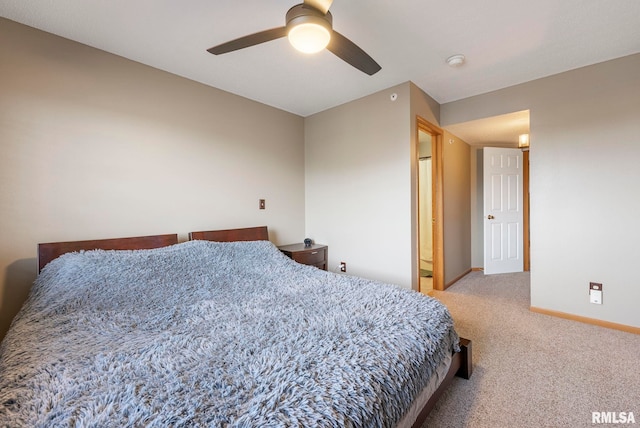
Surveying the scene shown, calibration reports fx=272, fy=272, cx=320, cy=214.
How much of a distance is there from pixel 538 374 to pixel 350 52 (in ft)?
7.71

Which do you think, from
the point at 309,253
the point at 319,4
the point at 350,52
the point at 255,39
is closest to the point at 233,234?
the point at 309,253

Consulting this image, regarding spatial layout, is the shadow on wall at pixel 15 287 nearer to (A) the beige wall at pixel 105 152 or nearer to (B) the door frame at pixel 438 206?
(A) the beige wall at pixel 105 152

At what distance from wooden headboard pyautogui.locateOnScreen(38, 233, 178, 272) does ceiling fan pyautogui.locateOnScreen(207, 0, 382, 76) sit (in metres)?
1.60

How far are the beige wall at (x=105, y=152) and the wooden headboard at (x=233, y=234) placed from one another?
103 mm

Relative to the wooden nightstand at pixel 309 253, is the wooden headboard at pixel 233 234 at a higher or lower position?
higher

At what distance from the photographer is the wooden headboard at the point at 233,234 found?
8.63ft

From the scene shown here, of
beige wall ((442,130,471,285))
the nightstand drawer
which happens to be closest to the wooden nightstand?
the nightstand drawer

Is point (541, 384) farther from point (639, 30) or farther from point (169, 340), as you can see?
point (639, 30)

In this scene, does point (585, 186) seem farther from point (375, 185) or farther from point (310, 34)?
point (310, 34)

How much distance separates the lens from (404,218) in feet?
9.14

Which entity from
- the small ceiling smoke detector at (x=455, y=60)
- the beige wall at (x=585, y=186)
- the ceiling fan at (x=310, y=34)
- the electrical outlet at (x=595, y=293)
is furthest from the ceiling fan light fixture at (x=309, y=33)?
the electrical outlet at (x=595, y=293)

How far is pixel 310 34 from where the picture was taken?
146 cm

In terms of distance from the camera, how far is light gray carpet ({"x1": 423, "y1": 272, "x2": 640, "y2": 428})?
1.44m

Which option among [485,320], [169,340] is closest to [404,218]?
[485,320]
